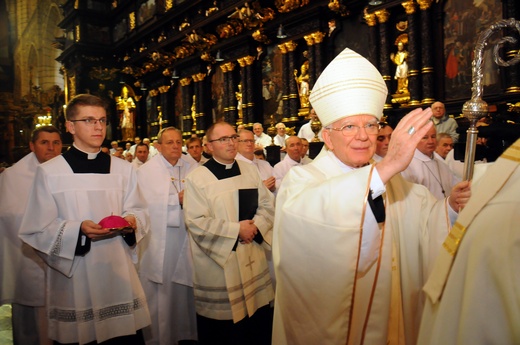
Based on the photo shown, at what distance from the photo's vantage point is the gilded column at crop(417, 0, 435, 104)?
34.9 feet

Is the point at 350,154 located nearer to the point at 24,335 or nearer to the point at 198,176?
the point at 198,176

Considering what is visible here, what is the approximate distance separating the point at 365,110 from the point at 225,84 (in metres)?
16.2

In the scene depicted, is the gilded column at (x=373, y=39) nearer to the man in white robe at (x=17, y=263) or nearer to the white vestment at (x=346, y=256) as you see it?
the man in white robe at (x=17, y=263)

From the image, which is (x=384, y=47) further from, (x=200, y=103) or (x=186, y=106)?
(x=186, y=106)

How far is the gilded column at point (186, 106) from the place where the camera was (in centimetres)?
2092

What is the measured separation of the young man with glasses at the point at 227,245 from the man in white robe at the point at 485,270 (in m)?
2.82

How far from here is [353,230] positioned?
2.18 m

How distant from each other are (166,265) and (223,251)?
5.11 feet

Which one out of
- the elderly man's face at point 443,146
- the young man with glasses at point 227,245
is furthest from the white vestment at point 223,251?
the elderly man's face at point 443,146

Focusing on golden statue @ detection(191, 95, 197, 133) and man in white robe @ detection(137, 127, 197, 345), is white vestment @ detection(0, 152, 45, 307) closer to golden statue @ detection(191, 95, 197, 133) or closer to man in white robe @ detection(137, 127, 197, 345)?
man in white robe @ detection(137, 127, 197, 345)

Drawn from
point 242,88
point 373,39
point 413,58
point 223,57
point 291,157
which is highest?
point 223,57

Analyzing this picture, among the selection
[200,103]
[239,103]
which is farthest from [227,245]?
[200,103]

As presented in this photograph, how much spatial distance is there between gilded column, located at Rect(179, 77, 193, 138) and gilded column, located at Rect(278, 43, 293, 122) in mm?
7214

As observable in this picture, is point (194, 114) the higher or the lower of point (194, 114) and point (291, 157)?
the higher
